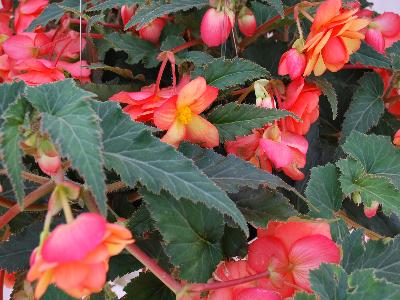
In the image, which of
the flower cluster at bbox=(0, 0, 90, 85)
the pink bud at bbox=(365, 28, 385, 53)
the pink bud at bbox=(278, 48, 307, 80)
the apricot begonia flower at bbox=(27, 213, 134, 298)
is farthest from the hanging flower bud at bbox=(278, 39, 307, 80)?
the apricot begonia flower at bbox=(27, 213, 134, 298)

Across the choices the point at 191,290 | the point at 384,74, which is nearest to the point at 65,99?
the point at 191,290

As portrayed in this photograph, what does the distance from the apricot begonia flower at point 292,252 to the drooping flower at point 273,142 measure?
2.4 inches

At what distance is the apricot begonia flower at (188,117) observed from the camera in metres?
0.54

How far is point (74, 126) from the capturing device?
0.39m

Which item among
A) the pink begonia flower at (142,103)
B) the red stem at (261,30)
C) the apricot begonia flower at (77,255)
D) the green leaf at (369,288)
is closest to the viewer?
the apricot begonia flower at (77,255)

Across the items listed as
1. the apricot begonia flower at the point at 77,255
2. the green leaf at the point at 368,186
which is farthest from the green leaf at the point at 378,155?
the apricot begonia flower at the point at 77,255

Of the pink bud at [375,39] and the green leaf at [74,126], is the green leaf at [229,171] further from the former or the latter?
the pink bud at [375,39]

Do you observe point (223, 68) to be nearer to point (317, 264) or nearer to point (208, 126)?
point (208, 126)

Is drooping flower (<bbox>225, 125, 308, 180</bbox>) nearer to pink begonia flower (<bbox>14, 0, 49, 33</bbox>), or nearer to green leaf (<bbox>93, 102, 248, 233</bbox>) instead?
green leaf (<bbox>93, 102, 248, 233</bbox>)

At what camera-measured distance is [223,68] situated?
616 mm

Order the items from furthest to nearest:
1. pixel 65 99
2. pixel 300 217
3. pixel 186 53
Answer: pixel 186 53, pixel 300 217, pixel 65 99

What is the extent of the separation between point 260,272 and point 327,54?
0.22m

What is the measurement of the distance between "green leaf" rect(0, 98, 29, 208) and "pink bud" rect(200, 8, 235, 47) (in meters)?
0.26

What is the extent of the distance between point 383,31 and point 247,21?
0.16m
